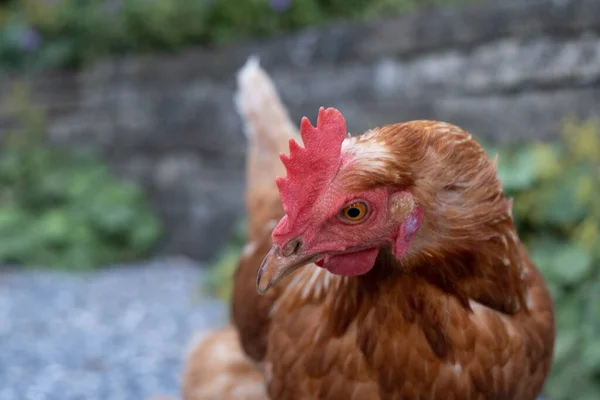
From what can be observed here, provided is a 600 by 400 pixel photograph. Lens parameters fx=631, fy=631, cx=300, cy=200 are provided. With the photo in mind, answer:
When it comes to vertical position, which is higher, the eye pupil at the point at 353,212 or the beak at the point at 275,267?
the eye pupil at the point at 353,212

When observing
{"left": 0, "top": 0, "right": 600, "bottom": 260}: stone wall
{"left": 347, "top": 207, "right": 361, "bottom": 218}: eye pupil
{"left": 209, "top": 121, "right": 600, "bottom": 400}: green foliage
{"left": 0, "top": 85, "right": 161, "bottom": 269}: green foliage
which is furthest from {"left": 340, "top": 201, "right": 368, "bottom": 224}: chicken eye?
{"left": 0, "top": 85, "right": 161, "bottom": 269}: green foliage

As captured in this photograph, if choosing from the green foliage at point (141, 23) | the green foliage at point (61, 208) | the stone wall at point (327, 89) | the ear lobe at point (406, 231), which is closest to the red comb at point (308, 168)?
the ear lobe at point (406, 231)

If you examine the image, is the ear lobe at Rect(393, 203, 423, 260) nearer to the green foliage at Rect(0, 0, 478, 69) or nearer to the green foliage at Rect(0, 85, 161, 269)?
the green foliage at Rect(0, 0, 478, 69)

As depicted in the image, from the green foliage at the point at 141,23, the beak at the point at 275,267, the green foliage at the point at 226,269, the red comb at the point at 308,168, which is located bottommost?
→ the beak at the point at 275,267

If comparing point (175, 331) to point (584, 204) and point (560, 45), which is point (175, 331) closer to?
point (584, 204)

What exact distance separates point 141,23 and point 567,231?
4342 millimetres

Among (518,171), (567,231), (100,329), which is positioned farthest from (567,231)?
(100,329)

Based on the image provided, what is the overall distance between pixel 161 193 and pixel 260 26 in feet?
5.71

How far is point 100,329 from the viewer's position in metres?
3.90

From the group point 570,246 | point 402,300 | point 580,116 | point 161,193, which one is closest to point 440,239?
point 402,300

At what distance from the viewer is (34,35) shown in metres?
6.45

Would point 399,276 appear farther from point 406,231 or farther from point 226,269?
point 226,269

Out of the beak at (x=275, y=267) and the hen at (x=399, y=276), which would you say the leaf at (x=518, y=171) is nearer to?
the hen at (x=399, y=276)

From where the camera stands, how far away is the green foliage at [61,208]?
525 centimetres
